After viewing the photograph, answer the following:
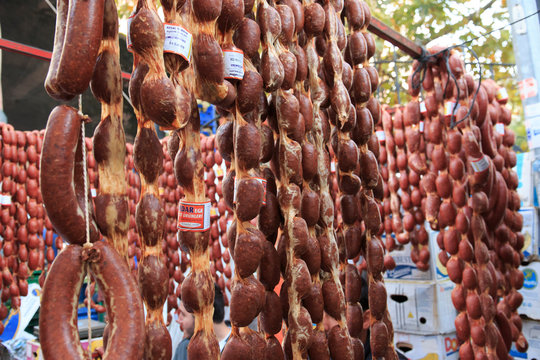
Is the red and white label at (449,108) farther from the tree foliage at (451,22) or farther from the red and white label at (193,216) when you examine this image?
the tree foliage at (451,22)

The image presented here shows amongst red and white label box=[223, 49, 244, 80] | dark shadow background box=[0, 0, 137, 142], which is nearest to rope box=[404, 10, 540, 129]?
red and white label box=[223, 49, 244, 80]

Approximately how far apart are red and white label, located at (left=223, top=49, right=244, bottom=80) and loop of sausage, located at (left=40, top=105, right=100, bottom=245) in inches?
18.2

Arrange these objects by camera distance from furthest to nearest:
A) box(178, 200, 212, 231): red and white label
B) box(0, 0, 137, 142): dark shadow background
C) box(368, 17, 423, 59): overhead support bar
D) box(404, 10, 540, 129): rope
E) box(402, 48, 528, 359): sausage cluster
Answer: box(0, 0, 137, 142): dark shadow background < box(404, 10, 540, 129): rope < box(368, 17, 423, 59): overhead support bar < box(402, 48, 528, 359): sausage cluster < box(178, 200, 212, 231): red and white label

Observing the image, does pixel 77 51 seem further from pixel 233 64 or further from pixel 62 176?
pixel 233 64

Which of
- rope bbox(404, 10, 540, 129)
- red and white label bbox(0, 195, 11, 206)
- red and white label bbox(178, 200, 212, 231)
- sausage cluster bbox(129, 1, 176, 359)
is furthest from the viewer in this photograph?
red and white label bbox(0, 195, 11, 206)

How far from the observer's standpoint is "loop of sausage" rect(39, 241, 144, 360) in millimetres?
722

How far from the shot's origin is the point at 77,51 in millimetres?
804

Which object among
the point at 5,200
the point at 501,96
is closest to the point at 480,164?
the point at 501,96

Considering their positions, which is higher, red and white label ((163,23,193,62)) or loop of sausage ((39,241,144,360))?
red and white label ((163,23,193,62))

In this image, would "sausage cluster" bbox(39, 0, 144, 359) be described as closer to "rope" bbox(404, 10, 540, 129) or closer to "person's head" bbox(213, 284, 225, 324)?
"rope" bbox(404, 10, 540, 129)

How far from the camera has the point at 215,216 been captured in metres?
3.85

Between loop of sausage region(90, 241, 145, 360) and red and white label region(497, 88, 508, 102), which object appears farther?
red and white label region(497, 88, 508, 102)

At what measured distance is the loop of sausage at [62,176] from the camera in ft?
2.52

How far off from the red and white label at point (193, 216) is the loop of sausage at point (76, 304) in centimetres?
29
